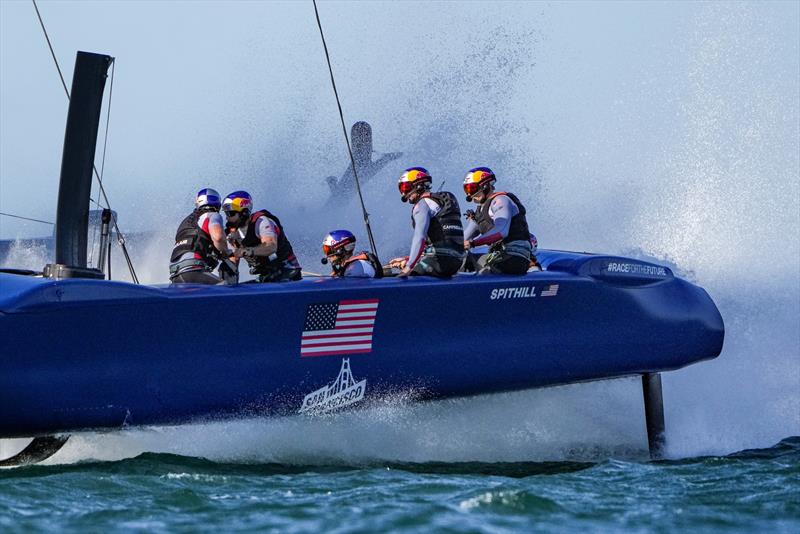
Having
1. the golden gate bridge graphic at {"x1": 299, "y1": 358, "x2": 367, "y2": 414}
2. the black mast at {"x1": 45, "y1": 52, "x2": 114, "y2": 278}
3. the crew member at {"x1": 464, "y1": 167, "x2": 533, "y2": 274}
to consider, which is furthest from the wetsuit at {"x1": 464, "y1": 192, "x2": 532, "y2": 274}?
the black mast at {"x1": 45, "y1": 52, "x2": 114, "y2": 278}

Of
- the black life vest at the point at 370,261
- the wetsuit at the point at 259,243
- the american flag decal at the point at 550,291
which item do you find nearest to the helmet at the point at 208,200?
the wetsuit at the point at 259,243

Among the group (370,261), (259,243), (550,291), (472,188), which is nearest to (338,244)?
(370,261)

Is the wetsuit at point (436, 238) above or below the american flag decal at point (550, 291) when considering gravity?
above

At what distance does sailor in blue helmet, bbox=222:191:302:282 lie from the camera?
7785 millimetres

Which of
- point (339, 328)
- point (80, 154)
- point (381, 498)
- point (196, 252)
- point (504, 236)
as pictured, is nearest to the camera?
point (381, 498)

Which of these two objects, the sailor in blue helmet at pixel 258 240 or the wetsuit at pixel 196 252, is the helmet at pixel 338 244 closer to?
the sailor in blue helmet at pixel 258 240

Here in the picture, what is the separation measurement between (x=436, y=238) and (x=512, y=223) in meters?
0.61

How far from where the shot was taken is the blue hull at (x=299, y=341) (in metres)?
6.41

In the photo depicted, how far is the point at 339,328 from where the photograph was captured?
7098 mm

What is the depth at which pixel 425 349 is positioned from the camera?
7.38 m

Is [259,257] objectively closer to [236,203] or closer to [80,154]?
[236,203]

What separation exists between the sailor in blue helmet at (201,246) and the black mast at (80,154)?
770mm

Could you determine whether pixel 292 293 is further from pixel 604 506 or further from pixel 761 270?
pixel 761 270

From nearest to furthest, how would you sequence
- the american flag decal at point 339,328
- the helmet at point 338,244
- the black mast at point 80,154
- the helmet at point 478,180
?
the black mast at point 80,154
the american flag decal at point 339,328
the helmet at point 338,244
the helmet at point 478,180
